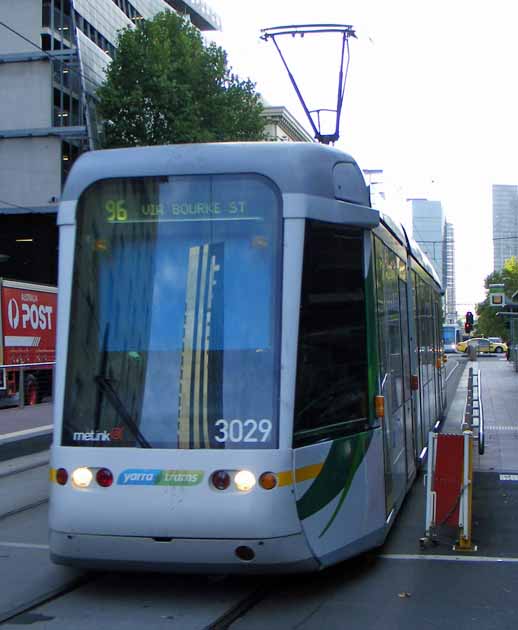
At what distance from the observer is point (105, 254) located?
245 inches

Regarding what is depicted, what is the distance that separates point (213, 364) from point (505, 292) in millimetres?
75965

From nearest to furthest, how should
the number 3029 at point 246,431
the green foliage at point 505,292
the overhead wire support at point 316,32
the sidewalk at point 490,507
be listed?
the number 3029 at point 246,431 → the sidewalk at point 490,507 → the overhead wire support at point 316,32 → the green foliage at point 505,292

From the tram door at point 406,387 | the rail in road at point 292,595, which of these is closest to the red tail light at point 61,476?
the rail in road at point 292,595

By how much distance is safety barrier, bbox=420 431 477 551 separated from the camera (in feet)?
24.8

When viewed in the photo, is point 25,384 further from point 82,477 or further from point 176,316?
point 176,316

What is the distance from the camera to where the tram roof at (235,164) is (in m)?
6.12

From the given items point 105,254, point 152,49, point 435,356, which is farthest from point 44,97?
A: point 105,254

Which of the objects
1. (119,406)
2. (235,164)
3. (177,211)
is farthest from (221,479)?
(235,164)

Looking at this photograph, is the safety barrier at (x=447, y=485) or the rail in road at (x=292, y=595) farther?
the safety barrier at (x=447, y=485)

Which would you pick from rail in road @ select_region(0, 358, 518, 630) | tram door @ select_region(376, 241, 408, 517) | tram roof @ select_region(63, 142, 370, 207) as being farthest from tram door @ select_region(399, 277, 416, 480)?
tram roof @ select_region(63, 142, 370, 207)

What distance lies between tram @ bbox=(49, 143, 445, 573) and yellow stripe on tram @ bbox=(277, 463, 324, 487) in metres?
0.01

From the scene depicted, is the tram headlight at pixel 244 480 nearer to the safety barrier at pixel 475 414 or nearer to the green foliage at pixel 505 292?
the safety barrier at pixel 475 414

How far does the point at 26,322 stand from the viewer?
25.2 metres

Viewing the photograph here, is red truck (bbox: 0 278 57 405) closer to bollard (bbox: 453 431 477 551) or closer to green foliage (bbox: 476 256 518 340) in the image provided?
bollard (bbox: 453 431 477 551)
